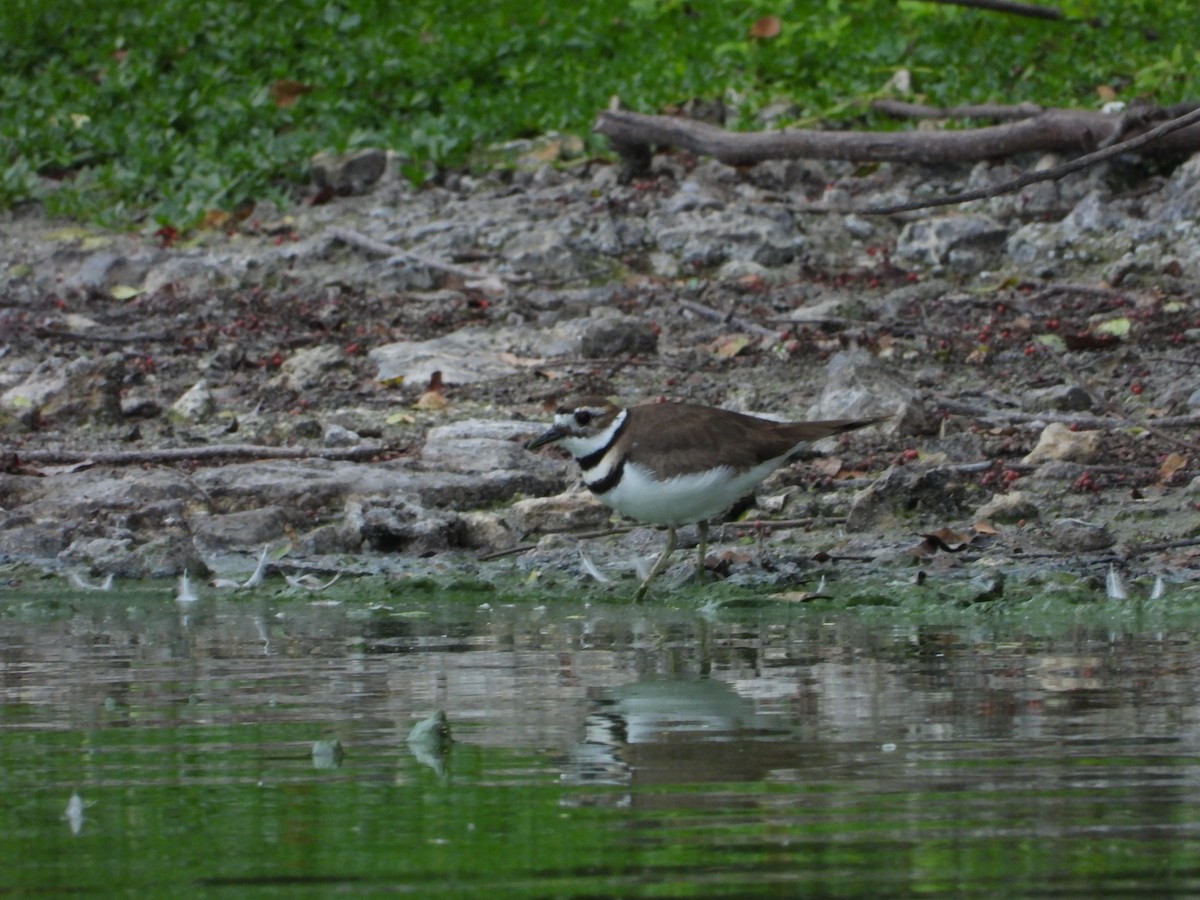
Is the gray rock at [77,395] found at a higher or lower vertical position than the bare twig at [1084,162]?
higher

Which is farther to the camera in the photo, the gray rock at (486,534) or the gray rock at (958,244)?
the gray rock at (958,244)

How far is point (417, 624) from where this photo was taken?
693 cm

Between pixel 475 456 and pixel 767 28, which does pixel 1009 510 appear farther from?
pixel 767 28

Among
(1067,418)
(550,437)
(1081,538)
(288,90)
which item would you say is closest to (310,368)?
(550,437)

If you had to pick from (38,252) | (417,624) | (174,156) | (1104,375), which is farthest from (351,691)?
(174,156)

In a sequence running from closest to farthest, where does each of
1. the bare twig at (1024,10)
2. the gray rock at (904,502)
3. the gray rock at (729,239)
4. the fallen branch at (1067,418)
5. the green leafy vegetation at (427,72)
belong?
the gray rock at (904,502)
the fallen branch at (1067,418)
the gray rock at (729,239)
the green leafy vegetation at (427,72)
the bare twig at (1024,10)

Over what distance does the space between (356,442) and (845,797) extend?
19.3 feet

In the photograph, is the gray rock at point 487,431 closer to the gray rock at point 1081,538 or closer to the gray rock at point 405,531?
the gray rock at point 405,531

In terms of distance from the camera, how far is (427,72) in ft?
48.3

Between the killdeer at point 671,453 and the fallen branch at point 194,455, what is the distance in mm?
1396

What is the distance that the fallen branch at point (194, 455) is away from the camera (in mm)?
9102

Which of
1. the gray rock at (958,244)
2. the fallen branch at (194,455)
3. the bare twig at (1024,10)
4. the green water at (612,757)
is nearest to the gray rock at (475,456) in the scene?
the fallen branch at (194,455)

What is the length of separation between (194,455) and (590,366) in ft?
7.37

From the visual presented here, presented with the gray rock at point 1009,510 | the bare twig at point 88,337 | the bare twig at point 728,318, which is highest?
the bare twig at point 88,337
